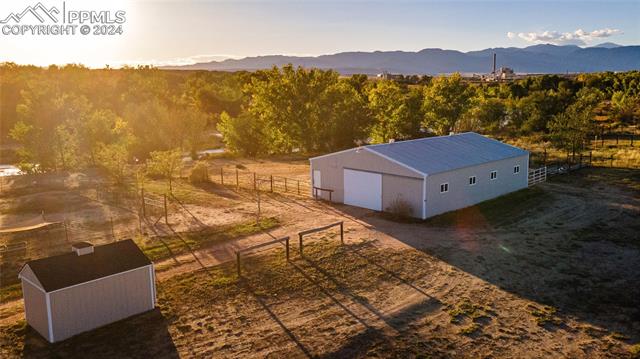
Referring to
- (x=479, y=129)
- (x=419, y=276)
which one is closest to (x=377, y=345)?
(x=419, y=276)

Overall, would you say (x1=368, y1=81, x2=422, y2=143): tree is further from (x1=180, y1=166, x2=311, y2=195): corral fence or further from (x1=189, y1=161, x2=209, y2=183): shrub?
(x1=189, y1=161, x2=209, y2=183): shrub

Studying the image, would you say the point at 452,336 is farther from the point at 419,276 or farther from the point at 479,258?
the point at 479,258

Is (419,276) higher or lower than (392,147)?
lower

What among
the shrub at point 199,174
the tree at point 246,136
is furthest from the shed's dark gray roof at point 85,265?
the tree at point 246,136

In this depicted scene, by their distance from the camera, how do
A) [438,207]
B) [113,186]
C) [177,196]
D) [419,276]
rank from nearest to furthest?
1. [419,276]
2. [438,207]
3. [177,196]
4. [113,186]

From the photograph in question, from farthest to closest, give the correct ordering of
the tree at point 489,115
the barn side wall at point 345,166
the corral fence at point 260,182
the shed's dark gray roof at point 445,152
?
the tree at point 489,115 → the corral fence at point 260,182 → the shed's dark gray roof at point 445,152 → the barn side wall at point 345,166

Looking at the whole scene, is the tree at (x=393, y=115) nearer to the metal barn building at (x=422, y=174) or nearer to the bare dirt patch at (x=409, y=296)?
the metal barn building at (x=422, y=174)
